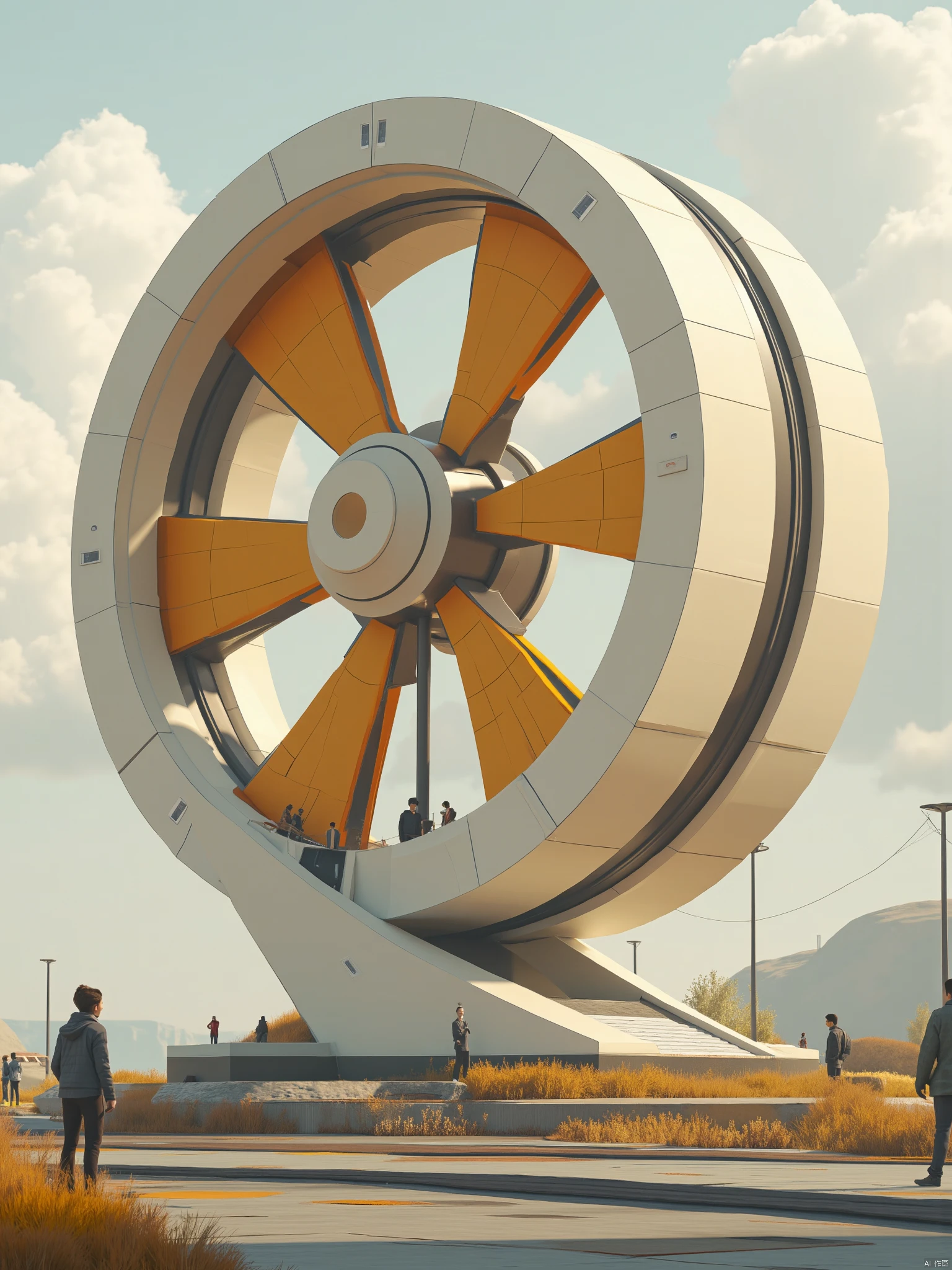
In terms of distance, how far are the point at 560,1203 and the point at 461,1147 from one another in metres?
6.47

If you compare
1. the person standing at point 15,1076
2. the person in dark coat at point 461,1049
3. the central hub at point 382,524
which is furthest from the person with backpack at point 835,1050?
the person standing at point 15,1076

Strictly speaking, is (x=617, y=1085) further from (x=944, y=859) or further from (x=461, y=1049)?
(x=944, y=859)

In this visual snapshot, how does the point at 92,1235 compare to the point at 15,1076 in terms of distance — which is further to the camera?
the point at 15,1076

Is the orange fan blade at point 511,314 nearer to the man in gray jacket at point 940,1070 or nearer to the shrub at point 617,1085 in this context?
the shrub at point 617,1085

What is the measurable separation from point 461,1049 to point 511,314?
1171 centimetres

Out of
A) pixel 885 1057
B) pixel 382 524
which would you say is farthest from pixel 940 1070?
pixel 885 1057

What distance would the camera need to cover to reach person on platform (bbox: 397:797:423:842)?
2623 centimetres

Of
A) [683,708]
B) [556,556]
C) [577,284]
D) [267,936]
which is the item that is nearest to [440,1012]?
[267,936]

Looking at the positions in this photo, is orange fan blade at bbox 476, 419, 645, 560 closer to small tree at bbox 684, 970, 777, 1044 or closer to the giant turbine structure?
the giant turbine structure

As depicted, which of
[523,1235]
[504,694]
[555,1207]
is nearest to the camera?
[523,1235]

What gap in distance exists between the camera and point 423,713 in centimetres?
2739

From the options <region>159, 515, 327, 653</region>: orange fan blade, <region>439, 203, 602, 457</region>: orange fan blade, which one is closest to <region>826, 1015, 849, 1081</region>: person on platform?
<region>439, 203, 602, 457</region>: orange fan blade

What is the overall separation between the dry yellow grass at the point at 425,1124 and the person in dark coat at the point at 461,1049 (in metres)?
2.10

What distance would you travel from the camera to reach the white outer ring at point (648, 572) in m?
21.7
